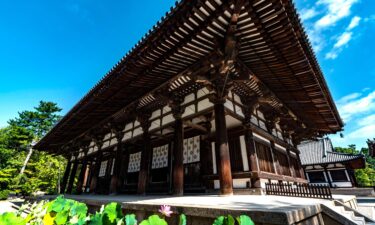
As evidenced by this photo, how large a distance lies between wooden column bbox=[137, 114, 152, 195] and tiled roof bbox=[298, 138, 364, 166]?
19.8m

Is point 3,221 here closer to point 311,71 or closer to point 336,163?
point 311,71

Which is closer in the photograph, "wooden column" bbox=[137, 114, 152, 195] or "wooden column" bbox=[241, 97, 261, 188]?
"wooden column" bbox=[241, 97, 261, 188]

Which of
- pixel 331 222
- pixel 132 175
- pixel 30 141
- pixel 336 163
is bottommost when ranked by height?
pixel 331 222

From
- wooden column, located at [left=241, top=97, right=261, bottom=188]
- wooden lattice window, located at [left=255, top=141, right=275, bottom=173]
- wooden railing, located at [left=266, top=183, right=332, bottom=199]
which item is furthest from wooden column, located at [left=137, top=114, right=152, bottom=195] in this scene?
wooden railing, located at [left=266, top=183, right=332, bottom=199]

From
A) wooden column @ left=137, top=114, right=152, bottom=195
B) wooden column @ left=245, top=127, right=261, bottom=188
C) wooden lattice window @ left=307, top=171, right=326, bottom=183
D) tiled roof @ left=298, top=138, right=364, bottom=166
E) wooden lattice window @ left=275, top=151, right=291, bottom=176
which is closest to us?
wooden column @ left=245, top=127, right=261, bottom=188

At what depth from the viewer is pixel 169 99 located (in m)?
7.54

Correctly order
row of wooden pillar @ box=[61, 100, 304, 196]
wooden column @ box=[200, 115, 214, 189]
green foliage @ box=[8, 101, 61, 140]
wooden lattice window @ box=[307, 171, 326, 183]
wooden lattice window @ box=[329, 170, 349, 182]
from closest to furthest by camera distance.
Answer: row of wooden pillar @ box=[61, 100, 304, 196], wooden column @ box=[200, 115, 214, 189], wooden lattice window @ box=[329, 170, 349, 182], wooden lattice window @ box=[307, 171, 326, 183], green foliage @ box=[8, 101, 61, 140]

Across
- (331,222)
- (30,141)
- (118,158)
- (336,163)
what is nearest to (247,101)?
(331,222)

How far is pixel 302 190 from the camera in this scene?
6355 mm

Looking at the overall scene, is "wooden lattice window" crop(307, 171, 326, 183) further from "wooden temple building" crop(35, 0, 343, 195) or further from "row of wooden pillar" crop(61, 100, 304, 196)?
"row of wooden pillar" crop(61, 100, 304, 196)

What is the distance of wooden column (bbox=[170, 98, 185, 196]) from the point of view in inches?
265

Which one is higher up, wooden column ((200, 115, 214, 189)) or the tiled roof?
the tiled roof

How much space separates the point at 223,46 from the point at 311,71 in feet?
8.79

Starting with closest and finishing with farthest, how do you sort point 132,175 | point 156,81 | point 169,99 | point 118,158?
1. point 156,81
2. point 169,99
3. point 118,158
4. point 132,175
